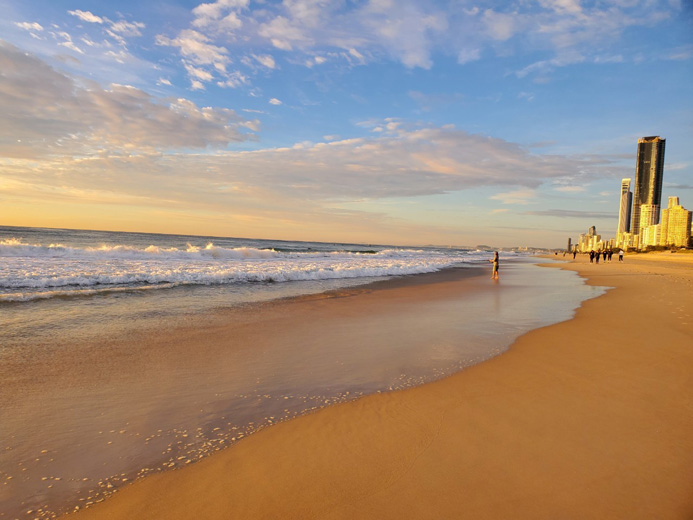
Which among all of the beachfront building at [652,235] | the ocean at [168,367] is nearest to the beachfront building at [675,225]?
the beachfront building at [652,235]

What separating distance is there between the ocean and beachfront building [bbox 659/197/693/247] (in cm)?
16485

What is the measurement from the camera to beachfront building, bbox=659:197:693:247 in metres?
130

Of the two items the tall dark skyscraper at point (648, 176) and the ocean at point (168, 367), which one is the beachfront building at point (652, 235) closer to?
the tall dark skyscraper at point (648, 176)

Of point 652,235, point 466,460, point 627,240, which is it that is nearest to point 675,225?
point 652,235

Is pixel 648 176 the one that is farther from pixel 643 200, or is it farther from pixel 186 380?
pixel 186 380

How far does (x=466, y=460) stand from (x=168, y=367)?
4056 millimetres

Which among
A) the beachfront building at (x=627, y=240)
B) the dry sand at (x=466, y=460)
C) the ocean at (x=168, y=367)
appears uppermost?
the beachfront building at (x=627, y=240)

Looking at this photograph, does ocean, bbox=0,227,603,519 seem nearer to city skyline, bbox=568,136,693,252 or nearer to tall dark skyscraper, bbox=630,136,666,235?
city skyline, bbox=568,136,693,252

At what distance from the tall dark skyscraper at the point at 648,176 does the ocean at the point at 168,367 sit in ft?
728

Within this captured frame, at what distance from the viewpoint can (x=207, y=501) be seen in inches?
93.7

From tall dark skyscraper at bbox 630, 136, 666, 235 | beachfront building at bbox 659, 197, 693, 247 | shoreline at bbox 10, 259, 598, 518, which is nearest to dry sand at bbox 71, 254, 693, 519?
shoreline at bbox 10, 259, 598, 518

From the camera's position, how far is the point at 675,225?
438ft

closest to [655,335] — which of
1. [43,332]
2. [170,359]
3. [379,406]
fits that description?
[379,406]

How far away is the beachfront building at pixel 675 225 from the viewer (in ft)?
425
